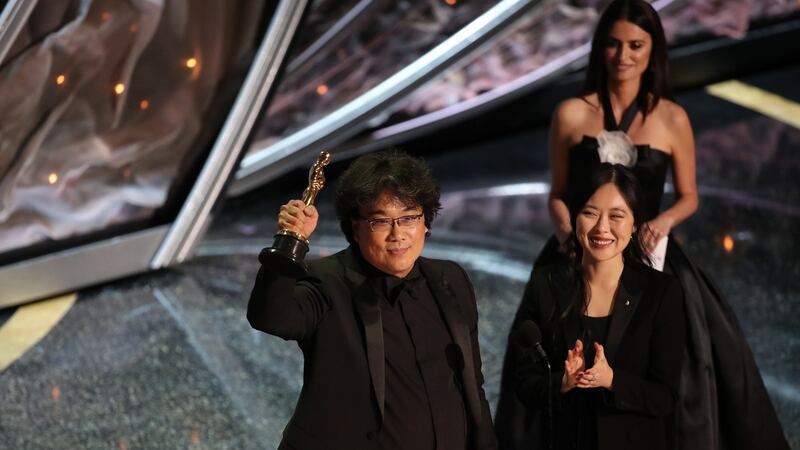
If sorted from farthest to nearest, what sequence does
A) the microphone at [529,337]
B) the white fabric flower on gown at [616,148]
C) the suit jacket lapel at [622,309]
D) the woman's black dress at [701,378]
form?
the white fabric flower on gown at [616,148], the woman's black dress at [701,378], the suit jacket lapel at [622,309], the microphone at [529,337]

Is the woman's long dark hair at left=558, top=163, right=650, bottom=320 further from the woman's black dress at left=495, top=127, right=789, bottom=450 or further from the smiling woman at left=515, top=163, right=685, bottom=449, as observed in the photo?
the woman's black dress at left=495, top=127, right=789, bottom=450

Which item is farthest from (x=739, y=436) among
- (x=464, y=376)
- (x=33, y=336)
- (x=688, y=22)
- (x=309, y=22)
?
(x=688, y=22)

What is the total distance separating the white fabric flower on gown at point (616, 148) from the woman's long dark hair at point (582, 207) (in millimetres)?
593

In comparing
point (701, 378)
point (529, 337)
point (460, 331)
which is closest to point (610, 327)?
point (529, 337)

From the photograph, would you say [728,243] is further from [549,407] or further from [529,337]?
[529,337]

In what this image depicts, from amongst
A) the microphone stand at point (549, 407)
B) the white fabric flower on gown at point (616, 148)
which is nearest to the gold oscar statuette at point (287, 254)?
the microphone stand at point (549, 407)

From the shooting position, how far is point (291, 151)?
7.10 meters

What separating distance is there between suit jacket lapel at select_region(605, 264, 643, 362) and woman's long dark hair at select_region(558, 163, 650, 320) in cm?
7

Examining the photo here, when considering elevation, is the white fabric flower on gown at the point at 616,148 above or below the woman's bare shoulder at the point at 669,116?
below

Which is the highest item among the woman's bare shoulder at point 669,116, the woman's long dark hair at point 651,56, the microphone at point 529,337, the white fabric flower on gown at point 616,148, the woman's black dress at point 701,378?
the woman's long dark hair at point 651,56

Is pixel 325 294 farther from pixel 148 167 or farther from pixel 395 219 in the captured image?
pixel 148 167

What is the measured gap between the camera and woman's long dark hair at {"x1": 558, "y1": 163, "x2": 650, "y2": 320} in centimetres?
271

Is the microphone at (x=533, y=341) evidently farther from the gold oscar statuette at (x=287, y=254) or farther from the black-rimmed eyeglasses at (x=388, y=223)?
the gold oscar statuette at (x=287, y=254)

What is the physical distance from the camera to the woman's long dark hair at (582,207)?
2715mm
